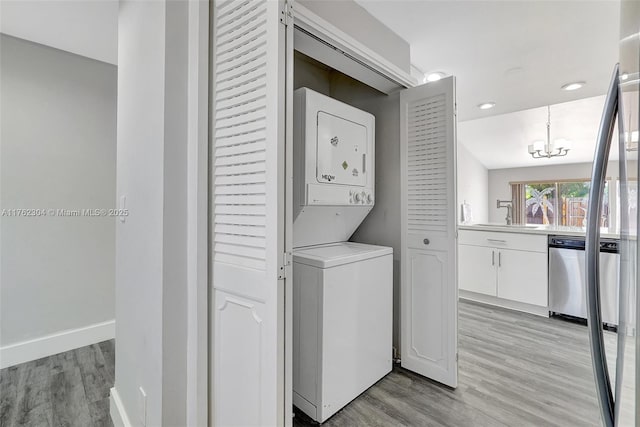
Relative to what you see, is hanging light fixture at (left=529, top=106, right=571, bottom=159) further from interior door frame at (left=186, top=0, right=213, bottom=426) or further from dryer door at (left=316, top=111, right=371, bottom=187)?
interior door frame at (left=186, top=0, right=213, bottom=426)

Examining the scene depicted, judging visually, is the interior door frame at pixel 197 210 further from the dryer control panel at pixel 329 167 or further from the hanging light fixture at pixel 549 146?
the hanging light fixture at pixel 549 146

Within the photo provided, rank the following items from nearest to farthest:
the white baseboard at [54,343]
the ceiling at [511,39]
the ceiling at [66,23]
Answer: the ceiling at [511,39] < the ceiling at [66,23] < the white baseboard at [54,343]

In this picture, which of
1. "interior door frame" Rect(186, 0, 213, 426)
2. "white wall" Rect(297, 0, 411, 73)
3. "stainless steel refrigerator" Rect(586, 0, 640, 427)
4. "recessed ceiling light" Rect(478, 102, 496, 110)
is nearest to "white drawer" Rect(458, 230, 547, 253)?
"recessed ceiling light" Rect(478, 102, 496, 110)

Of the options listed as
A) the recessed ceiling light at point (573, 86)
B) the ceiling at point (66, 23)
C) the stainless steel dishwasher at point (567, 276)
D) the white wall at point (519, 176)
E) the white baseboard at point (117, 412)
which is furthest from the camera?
the white wall at point (519, 176)

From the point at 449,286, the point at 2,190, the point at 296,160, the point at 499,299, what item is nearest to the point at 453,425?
the point at 449,286

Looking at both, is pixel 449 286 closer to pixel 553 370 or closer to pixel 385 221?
pixel 385 221

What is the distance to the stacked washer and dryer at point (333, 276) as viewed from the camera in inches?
65.0

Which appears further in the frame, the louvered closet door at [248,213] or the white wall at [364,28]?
the white wall at [364,28]

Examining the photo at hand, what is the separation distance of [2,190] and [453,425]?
132 inches

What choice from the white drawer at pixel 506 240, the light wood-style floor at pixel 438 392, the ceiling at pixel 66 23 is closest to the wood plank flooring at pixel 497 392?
the light wood-style floor at pixel 438 392

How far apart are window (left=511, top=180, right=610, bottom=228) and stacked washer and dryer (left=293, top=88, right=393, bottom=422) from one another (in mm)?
6915

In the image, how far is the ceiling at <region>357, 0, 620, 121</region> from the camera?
5.78 feet

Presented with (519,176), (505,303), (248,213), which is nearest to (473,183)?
(519,176)

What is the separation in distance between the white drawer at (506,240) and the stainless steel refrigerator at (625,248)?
2953 millimetres
